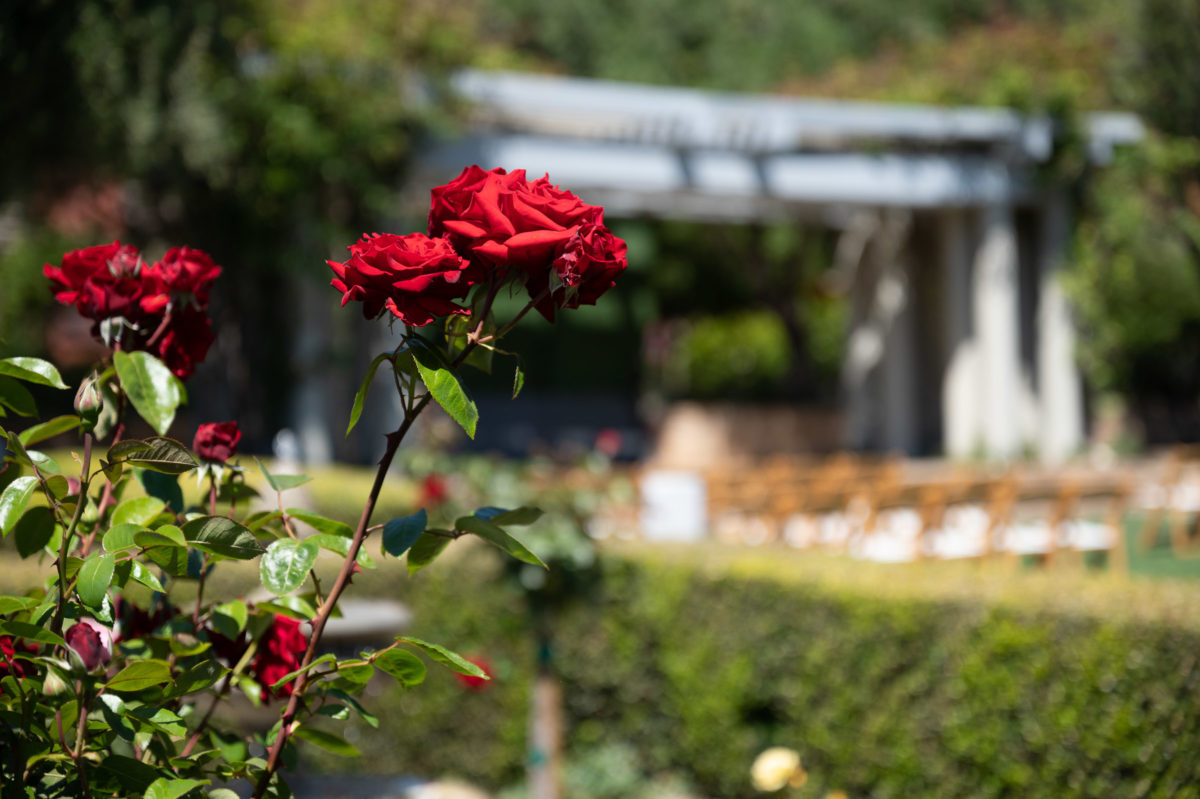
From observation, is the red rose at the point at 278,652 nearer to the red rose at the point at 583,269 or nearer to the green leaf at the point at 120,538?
the green leaf at the point at 120,538

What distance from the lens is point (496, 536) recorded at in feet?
4.37

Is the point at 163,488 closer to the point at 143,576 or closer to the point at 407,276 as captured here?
the point at 143,576

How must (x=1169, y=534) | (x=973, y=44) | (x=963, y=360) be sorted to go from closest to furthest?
(x=1169, y=534) < (x=973, y=44) < (x=963, y=360)

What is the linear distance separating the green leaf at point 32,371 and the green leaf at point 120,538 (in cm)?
20

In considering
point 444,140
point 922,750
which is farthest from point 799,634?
point 444,140

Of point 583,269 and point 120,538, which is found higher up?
point 583,269

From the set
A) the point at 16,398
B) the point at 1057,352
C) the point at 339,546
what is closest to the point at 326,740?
the point at 339,546

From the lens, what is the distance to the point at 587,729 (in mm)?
5020

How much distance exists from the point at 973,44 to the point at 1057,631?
43.9 ft

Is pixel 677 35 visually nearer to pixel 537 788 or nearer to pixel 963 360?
pixel 963 360

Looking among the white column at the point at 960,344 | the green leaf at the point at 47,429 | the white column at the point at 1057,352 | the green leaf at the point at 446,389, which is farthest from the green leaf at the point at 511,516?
the white column at the point at 960,344

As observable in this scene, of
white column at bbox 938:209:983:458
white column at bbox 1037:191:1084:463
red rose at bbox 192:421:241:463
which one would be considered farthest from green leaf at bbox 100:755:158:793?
white column at bbox 938:209:983:458

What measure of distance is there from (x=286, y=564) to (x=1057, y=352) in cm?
1560

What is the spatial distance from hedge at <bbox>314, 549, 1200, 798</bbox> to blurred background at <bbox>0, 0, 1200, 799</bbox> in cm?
1
